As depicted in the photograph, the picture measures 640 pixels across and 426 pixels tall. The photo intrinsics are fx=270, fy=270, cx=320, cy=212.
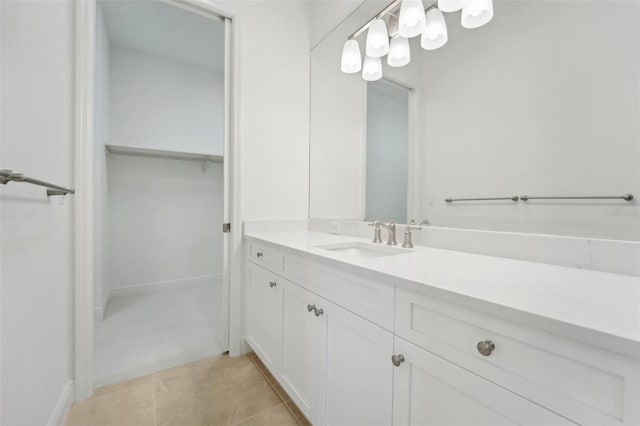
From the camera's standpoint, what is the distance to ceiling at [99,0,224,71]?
7.30 ft

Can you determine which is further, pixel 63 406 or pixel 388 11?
pixel 388 11

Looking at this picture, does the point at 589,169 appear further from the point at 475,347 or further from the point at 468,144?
the point at 475,347

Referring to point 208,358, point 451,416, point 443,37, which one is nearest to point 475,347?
point 451,416

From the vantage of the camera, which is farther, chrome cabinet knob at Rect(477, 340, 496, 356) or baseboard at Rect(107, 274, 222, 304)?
baseboard at Rect(107, 274, 222, 304)

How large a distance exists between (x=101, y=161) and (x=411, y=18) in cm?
253

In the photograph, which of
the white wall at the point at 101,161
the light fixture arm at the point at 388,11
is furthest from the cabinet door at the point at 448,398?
the white wall at the point at 101,161

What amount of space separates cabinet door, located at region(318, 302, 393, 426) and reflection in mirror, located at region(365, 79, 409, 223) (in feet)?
2.45

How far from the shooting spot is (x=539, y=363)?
50cm

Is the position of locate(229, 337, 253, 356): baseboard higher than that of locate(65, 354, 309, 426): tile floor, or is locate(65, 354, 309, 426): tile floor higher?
locate(229, 337, 253, 356): baseboard

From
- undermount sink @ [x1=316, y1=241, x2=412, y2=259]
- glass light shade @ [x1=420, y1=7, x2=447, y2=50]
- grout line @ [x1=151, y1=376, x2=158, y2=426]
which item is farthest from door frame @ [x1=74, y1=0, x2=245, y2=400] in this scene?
glass light shade @ [x1=420, y1=7, x2=447, y2=50]

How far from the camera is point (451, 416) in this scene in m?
0.64

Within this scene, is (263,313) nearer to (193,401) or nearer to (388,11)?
(193,401)

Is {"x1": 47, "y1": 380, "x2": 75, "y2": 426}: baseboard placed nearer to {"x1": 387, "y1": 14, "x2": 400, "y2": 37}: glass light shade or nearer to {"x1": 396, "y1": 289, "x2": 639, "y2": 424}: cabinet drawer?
{"x1": 396, "y1": 289, "x2": 639, "y2": 424}: cabinet drawer

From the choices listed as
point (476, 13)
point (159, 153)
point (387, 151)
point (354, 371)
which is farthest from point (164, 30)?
point (354, 371)
